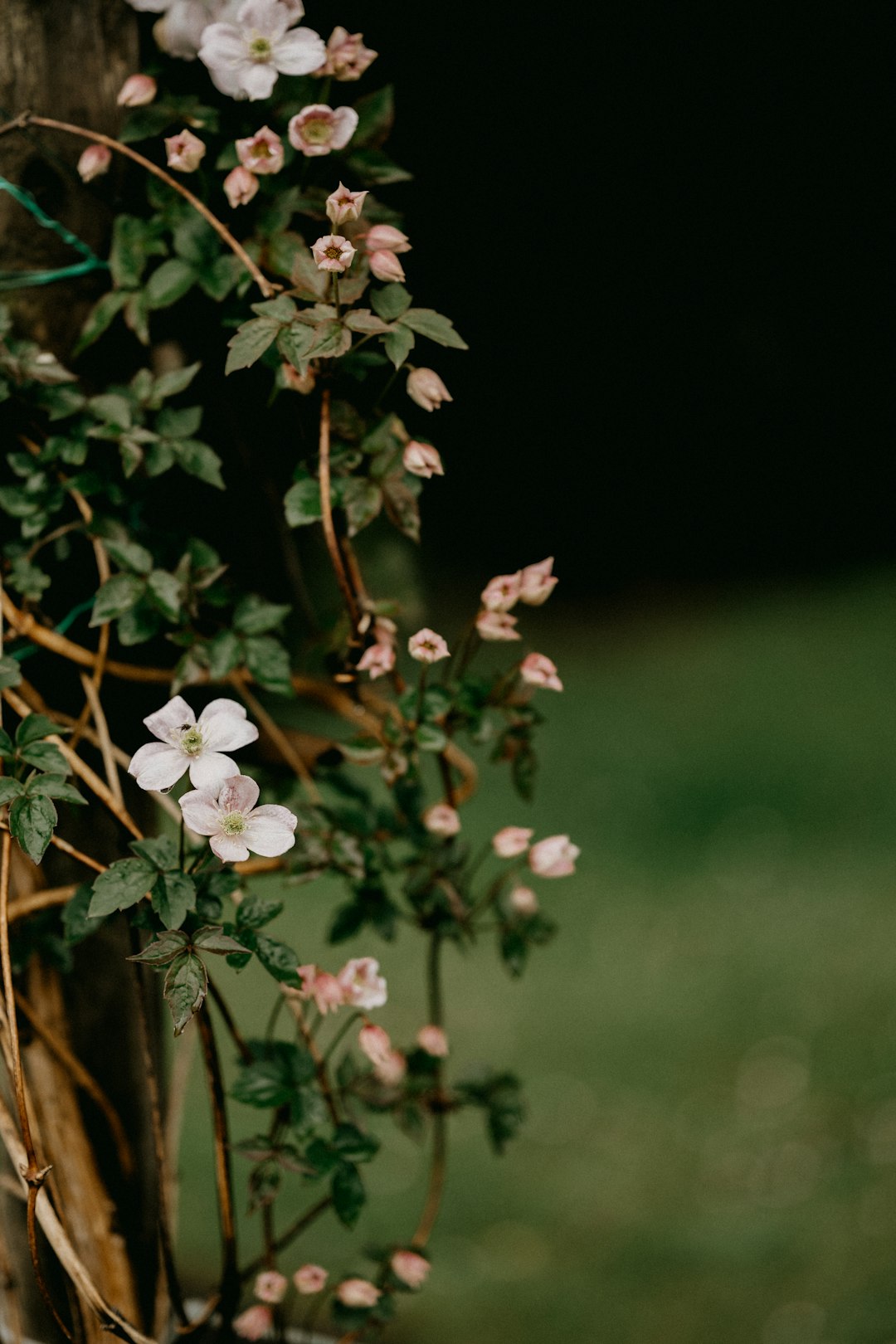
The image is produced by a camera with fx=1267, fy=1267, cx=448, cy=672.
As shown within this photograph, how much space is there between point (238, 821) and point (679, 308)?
6287mm

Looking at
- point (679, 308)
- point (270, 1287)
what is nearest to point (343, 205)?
point (270, 1287)

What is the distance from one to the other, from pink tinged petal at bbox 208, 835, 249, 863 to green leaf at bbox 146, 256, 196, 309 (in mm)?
466

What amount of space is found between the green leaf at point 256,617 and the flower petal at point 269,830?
0.92 feet

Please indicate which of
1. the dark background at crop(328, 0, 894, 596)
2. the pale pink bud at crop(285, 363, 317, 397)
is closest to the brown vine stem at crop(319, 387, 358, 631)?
the pale pink bud at crop(285, 363, 317, 397)

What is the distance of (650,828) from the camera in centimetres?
383

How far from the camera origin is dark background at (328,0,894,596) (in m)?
6.02

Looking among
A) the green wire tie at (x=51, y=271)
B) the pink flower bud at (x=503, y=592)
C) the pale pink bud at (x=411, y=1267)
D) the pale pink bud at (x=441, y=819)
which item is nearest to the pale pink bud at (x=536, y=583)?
the pink flower bud at (x=503, y=592)

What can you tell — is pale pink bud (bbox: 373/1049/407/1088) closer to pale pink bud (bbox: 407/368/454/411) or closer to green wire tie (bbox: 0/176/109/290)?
pale pink bud (bbox: 407/368/454/411)

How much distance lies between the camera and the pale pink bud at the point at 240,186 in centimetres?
95

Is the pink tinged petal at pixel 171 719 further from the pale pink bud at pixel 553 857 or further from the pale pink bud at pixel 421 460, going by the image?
the pale pink bud at pixel 553 857

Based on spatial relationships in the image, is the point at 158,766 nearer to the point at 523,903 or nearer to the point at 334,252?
the point at 334,252

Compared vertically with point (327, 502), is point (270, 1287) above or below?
below

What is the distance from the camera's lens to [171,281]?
1.02 metres

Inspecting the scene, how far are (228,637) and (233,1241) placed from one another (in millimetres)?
487
